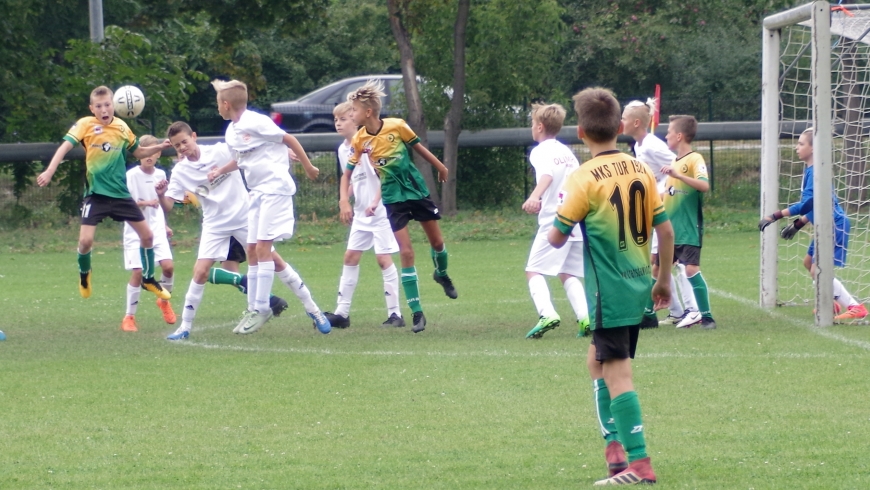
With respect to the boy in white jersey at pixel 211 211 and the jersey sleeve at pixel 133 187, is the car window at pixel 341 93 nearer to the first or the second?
the jersey sleeve at pixel 133 187

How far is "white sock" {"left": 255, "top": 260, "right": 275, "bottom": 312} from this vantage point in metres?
9.42

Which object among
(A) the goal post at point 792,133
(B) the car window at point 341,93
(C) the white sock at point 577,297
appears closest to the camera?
(C) the white sock at point 577,297

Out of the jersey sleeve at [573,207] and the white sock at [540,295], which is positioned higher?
the jersey sleeve at [573,207]

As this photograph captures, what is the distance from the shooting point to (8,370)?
8.22 m

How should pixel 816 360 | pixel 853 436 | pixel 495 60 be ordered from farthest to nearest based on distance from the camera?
pixel 495 60
pixel 816 360
pixel 853 436

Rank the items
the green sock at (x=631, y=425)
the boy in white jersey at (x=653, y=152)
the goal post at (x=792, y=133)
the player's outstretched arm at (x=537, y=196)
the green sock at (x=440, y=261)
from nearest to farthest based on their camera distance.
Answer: the green sock at (x=631, y=425), the player's outstretched arm at (x=537, y=196), the goal post at (x=792, y=133), the boy in white jersey at (x=653, y=152), the green sock at (x=440, y=261)

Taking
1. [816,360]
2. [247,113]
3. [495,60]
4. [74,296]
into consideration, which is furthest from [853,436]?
[495,60]

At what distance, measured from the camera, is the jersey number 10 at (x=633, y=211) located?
190 inches

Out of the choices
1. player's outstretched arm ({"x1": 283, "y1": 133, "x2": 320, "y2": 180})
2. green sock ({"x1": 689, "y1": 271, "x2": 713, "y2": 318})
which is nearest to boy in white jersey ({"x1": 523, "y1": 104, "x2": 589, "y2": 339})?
green sock ({"x1": 689, "y1": 271, "x2": 713, "y2": 318})

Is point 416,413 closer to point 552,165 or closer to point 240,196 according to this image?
point 552,165

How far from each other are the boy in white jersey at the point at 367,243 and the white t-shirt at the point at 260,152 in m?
1.00

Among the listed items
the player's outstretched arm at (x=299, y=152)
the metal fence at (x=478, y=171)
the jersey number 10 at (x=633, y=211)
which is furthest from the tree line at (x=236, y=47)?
the jersey number 10 at (x=633, y=211)

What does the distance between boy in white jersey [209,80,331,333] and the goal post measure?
4.17 meters

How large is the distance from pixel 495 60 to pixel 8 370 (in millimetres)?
16505
